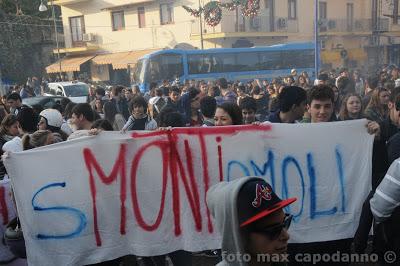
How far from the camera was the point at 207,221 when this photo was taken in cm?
338

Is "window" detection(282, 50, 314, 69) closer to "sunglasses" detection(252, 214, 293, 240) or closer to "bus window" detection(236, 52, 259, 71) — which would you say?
"bus window" detection(236, 52, 259, 71)

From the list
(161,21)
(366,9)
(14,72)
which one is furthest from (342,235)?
(366,9)

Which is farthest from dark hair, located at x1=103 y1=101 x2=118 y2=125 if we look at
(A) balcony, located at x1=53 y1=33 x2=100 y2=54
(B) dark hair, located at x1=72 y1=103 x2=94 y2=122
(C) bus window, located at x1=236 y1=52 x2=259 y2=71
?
(A) balcony, located at x1=53 y1=33 x2=100 y2=54

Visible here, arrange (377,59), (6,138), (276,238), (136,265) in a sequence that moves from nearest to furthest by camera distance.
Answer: (276,238) < (136,265) < (6,138) < (377,59)

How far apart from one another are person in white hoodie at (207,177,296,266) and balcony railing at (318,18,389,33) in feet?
109

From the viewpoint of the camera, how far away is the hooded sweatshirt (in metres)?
1.48

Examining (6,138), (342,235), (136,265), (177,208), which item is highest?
(6,138)

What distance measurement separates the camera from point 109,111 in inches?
368

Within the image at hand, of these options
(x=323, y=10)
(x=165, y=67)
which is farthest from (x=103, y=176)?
(x=323, y=10)

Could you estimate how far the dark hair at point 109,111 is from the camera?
30.1 ft

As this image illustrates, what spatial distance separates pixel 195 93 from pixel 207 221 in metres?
4.12

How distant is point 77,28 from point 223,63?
57.5 feet

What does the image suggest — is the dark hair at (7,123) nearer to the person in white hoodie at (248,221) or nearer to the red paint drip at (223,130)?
the red paint drip at (223,130)

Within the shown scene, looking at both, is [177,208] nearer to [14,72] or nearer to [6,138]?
[6,138]
